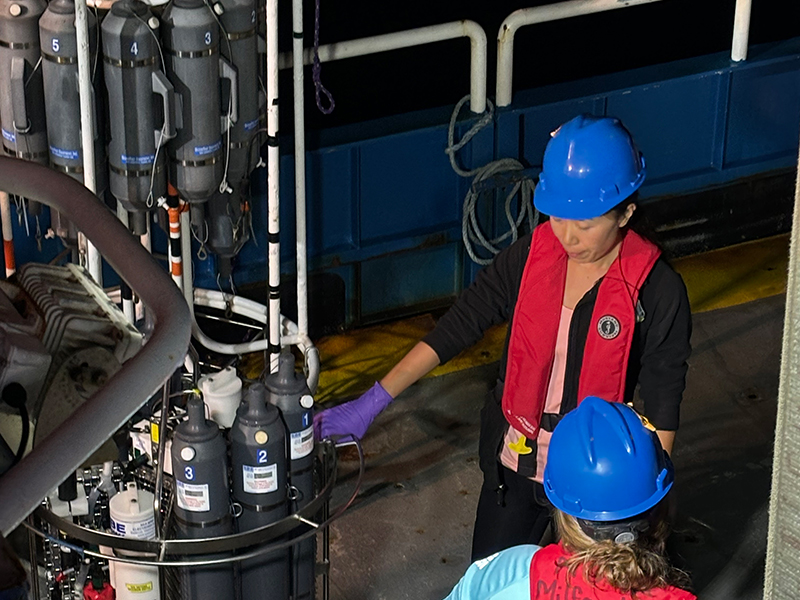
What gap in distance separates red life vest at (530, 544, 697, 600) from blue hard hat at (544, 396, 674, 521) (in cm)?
10

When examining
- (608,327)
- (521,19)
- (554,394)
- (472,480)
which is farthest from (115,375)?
(521,19)

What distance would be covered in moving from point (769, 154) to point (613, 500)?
4.91 meters

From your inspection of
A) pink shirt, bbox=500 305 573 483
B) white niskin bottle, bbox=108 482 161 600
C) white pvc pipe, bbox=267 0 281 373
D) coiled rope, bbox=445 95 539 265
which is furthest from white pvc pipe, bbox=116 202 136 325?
coiled rope, bbox=445 95 539 265

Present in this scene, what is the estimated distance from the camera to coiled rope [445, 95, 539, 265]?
20.3 ft

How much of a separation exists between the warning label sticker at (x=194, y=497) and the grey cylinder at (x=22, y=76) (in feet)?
Result: 4.82

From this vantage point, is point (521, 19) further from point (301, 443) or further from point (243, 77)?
point (301, 443)

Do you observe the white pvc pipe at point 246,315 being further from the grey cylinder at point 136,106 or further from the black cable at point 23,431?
the black cable at point 23,431

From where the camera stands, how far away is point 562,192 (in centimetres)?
351

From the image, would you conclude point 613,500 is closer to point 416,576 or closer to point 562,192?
point 562,192

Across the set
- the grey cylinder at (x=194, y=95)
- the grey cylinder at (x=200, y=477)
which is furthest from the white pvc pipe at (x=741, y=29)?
the grey cylinder at (x=200, y=477)

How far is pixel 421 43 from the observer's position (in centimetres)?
596

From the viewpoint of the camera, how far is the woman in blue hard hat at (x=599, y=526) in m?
2.60

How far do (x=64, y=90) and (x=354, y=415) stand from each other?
1.44m

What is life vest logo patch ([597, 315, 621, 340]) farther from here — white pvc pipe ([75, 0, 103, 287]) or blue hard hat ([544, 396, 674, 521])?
white pvc pipe ([75, 0, 103, 287])
